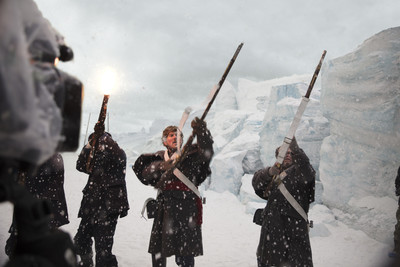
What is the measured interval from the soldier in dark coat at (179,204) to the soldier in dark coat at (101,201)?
44 cm

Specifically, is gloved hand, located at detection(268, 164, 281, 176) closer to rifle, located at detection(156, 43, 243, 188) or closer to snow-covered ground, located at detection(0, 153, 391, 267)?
rifle, located at detection(156, 43, 243, 188)

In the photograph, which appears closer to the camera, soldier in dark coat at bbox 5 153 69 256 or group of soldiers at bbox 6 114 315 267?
group of soldiers at bbox 6 114 315 267

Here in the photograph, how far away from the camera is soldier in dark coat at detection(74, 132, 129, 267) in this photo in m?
3.33

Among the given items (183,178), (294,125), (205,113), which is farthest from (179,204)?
(294,125)

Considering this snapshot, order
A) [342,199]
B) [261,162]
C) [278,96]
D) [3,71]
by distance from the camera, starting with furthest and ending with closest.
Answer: [278,96]
[261,162]
[342,199]
[3,71]

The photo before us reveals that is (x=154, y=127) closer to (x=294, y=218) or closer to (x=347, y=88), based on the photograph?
(x=347, y=88)

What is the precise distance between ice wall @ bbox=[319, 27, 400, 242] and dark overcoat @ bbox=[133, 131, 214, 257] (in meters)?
6.40

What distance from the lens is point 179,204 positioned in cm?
330

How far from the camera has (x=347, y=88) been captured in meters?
10.4

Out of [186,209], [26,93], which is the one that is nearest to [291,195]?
[186,209]

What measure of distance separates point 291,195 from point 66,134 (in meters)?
3.07

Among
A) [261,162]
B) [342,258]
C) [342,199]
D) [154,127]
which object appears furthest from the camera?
[154,127]

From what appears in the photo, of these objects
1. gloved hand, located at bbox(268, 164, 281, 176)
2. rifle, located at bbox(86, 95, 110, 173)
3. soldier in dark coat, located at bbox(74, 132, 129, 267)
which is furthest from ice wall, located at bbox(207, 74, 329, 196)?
rifle, located at bbox(86, 95, 110, 173)

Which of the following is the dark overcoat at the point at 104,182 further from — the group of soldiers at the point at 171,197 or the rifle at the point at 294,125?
the rifle at the point at 294,125
